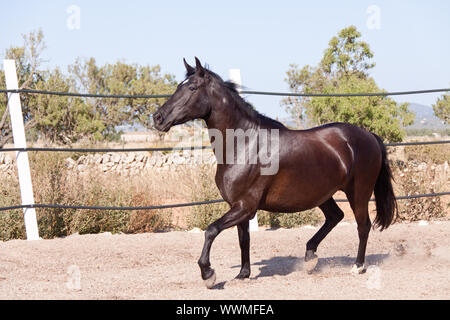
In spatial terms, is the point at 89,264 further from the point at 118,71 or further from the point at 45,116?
the point at 118,71

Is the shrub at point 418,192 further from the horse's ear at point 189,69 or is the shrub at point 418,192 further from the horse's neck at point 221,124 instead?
the horse's ear at point 189,69

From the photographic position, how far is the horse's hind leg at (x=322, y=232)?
17.1 ft

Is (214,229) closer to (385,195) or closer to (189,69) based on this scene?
(189,69)

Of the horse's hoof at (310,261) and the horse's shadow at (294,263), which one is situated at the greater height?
the horse's hoof at (310,261)

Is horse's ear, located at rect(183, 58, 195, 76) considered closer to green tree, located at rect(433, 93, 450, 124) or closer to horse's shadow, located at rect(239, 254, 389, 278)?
horse's shadow, located at rect(239, 254, 389, 278)

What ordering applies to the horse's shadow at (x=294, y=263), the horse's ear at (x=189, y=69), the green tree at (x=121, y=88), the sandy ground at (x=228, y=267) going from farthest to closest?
the green tree at (x=121, y=88)
the horse's shadow at (x=294, y=263)
the horse's ear at (x=189, y=69)
the sandy ground at (x=228, y=267)

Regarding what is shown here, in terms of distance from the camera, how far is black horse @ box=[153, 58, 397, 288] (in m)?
4.40

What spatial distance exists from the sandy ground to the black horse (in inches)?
13.6

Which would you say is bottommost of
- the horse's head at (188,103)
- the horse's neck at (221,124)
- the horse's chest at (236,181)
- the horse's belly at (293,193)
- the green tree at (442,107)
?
the green tree at (442,107)

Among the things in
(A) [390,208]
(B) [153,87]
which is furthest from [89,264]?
(B) [153,87]

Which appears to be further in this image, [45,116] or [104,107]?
[104,107]

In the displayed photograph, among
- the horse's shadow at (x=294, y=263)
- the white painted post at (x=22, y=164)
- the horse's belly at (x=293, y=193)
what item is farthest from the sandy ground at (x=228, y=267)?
the horse's belly at (x=293, y=193)
